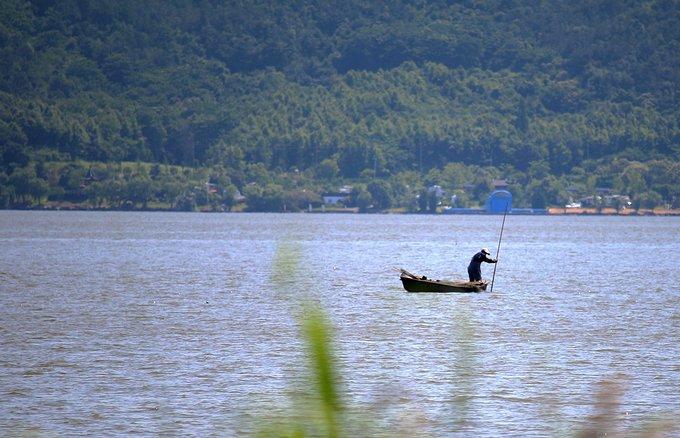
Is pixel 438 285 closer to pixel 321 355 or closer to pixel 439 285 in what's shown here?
pixel 439 285

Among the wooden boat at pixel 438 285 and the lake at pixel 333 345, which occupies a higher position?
the wooden boat at pixel 438 285

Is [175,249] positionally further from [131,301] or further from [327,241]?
[131,301]

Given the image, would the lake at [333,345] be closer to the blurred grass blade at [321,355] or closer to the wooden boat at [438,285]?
the blurred grass blade at [321,355]

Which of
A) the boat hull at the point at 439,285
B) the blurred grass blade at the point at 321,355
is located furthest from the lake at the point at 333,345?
the boat hull at the point at 439,285

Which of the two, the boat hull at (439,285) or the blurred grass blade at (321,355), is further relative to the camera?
the boat hull at (439,285)

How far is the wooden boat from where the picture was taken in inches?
2098

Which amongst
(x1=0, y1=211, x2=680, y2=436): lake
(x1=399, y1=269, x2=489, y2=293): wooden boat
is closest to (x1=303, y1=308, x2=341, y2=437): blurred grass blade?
(x1=0, y1=211, x2=680, y2=436): lake

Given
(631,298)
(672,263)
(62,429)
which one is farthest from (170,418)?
(672,263)

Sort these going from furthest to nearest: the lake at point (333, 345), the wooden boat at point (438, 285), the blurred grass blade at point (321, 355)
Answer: the wooden boat at point (438, 285) → the lake at point (333, 345) → the blurred grass blade at point (321, 355)

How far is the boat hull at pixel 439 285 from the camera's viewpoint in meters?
53.3

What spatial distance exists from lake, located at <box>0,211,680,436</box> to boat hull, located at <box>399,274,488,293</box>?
65 centimetres

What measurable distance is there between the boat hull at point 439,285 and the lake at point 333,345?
646 mm

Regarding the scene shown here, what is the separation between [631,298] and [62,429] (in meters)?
39.6

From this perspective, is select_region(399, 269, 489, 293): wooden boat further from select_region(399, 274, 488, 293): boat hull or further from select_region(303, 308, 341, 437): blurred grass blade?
select_region(303, 308, 341, 437): blurred grass blade
